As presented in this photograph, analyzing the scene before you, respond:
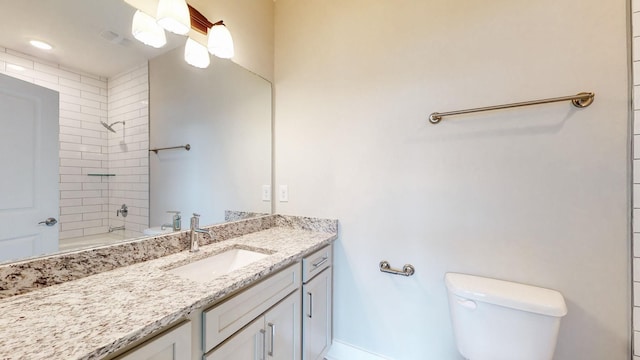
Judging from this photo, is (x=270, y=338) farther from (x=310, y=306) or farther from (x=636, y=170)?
(x=636, y=170)

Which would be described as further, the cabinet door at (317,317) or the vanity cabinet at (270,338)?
the cabinet door at (317,317)

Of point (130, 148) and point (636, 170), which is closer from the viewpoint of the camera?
point (636, 170)

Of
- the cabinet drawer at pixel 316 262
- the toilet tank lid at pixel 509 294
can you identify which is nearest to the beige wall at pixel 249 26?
the cabinet drawer at pixel 316 262

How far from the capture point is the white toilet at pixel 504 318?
0.96 m

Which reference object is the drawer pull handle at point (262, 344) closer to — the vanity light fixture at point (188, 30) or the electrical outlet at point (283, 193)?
the electrical outlet at point (283, 193)

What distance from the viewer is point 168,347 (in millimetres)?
653

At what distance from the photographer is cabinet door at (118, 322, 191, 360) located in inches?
23.1

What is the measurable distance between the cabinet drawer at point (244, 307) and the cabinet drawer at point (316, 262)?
3.7 inches

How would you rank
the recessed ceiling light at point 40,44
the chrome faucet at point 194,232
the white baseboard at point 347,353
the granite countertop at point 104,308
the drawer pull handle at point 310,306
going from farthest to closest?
the white baseboard at point 347,353
the drawer pull handle at point 310,306
the chrome faucet at point 194,232
the recessed ceiling light at point 40,44
the granite countertop at point 104,308

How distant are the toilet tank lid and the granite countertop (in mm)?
830

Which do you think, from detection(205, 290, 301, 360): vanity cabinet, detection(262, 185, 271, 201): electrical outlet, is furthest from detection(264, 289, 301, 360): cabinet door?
detection(262, 185, 271, 201): electrical outlet

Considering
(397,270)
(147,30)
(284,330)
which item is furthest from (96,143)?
(397,270)

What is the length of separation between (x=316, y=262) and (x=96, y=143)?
1.13 m

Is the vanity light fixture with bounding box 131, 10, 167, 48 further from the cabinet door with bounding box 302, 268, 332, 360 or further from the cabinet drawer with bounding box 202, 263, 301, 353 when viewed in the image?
the cabinet door with bounding box 302, 268, 332, 360
